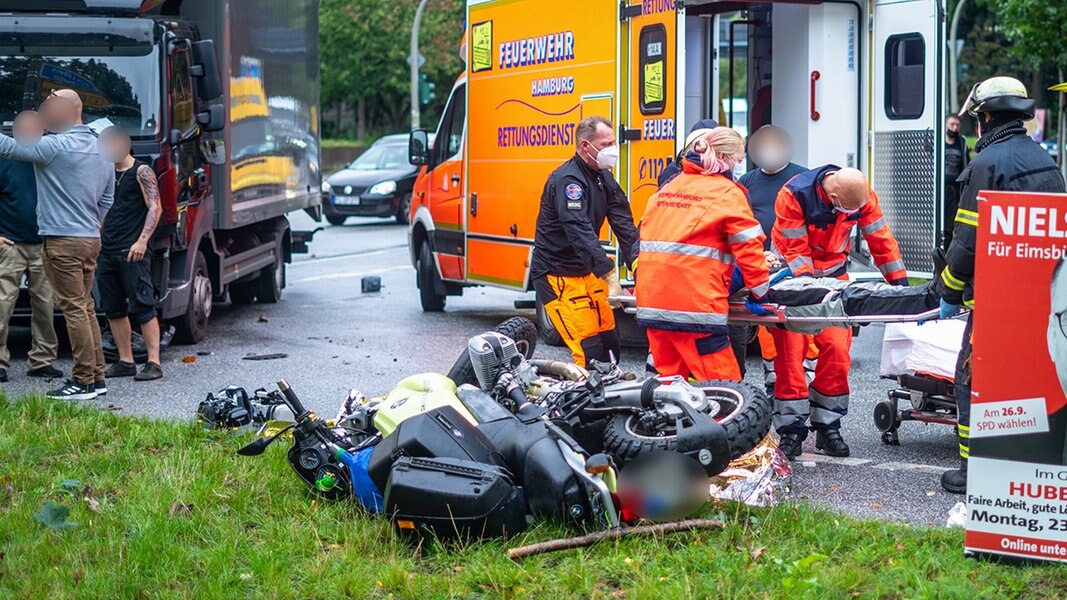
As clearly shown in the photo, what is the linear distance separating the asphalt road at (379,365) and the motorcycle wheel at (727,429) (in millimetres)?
733

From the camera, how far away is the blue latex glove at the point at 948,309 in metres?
6.15

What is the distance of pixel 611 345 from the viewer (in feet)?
27.9

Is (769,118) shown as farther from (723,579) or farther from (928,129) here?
(723,579)

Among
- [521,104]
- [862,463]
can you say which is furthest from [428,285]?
[862,463]

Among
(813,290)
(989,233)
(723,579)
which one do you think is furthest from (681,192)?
(723,579)

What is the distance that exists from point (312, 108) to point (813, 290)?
409 inches

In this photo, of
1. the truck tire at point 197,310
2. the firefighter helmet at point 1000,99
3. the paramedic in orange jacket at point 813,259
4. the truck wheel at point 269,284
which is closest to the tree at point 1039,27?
the truck wheel at point 269,284

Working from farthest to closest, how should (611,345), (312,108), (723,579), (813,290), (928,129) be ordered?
(312,108)
(928,129)
(611,345)
(813,290)
(723,579)

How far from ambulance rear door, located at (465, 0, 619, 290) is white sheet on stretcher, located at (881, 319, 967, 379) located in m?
3.86

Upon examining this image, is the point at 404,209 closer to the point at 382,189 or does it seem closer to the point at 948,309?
the point at 382,189

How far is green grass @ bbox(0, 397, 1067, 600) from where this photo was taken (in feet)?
16.3

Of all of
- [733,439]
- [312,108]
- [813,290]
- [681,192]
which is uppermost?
[312,108]

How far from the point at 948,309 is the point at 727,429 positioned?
1178 mm

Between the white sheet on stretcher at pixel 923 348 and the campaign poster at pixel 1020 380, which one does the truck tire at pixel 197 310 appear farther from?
the campaign poster at pixel 1020 380
